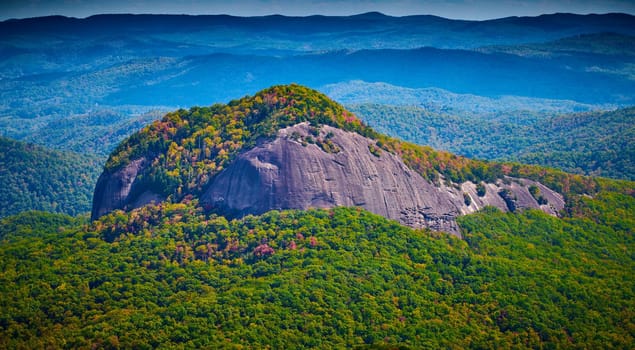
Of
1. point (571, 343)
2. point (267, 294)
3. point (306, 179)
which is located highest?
point (306, 179)

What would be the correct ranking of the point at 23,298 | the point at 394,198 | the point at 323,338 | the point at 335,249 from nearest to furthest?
the point at 323,338 → the point at 23,298 → the point at 335,249 → the point at 394,198

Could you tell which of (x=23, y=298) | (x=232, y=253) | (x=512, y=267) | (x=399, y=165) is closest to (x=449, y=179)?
(x=399, y=165)

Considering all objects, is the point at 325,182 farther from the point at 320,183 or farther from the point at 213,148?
the point at 213,148

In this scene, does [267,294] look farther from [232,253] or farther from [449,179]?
[449,179]

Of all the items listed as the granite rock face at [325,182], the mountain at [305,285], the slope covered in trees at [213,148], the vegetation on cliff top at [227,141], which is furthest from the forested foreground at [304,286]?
the vegetation on cliff top at [227,141]

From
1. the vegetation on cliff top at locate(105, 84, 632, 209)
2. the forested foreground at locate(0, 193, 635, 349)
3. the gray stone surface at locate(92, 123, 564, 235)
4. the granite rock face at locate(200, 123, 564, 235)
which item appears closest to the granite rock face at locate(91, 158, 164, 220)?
the gray stone surface at locate(92, 123, 564, 235)

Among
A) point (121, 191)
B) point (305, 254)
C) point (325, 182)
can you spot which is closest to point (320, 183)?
point (325, 182)

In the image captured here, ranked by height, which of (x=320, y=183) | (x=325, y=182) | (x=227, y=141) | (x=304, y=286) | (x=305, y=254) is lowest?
(x=304, y=286)

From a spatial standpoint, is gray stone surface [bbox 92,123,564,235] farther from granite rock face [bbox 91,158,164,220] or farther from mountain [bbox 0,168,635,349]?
mountain [bbox 0,168,635,349]
